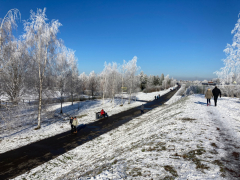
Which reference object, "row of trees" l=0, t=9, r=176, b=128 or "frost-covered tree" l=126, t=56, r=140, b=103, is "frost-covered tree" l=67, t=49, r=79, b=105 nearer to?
"row of trees" l=0, t=9, r=176, b=128

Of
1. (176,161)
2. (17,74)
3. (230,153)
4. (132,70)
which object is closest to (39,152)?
(176,161)

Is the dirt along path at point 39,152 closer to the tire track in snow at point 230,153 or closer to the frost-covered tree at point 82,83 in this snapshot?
→ the tire track in snow at point 230,153

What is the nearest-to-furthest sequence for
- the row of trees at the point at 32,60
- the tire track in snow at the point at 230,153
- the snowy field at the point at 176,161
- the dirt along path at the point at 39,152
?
the tire track in snow at the point at 230,153, the snowy field at the point at 176,161, the dirt along path at the point at 39,152, the row of trees at the point at 32,60

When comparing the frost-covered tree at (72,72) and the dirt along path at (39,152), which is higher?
the frost-covered tree at (72,72)

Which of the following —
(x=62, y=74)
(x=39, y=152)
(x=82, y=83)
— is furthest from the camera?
(x=82, y=83)

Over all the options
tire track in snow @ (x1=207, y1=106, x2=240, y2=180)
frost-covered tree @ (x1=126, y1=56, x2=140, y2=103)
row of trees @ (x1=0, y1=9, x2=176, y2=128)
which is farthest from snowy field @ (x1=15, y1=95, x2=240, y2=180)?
frost-covered tree @ (x1=126, y1=56, x2=140, y2=103)

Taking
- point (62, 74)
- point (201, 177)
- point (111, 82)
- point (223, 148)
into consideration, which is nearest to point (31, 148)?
point (201, 177)

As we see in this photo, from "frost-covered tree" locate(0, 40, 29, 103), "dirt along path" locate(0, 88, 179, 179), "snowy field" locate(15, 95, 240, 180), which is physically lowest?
"dirt along path" locate(0, 88, 179, 179)

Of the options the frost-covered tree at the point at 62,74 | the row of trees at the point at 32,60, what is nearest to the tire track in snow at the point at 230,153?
the row of trees at the point at 32,60

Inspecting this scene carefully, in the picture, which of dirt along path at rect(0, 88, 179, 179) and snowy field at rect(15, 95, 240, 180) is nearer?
snowy field at rect(15, 95, 240, 180)

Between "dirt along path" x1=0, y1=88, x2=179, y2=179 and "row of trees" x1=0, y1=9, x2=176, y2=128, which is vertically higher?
"row of trees" x1=0, y1=9, x2=176, y2=128

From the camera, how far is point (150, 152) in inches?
225

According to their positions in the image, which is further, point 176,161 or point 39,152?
point 39,152

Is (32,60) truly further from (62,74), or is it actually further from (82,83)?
(82,83)
